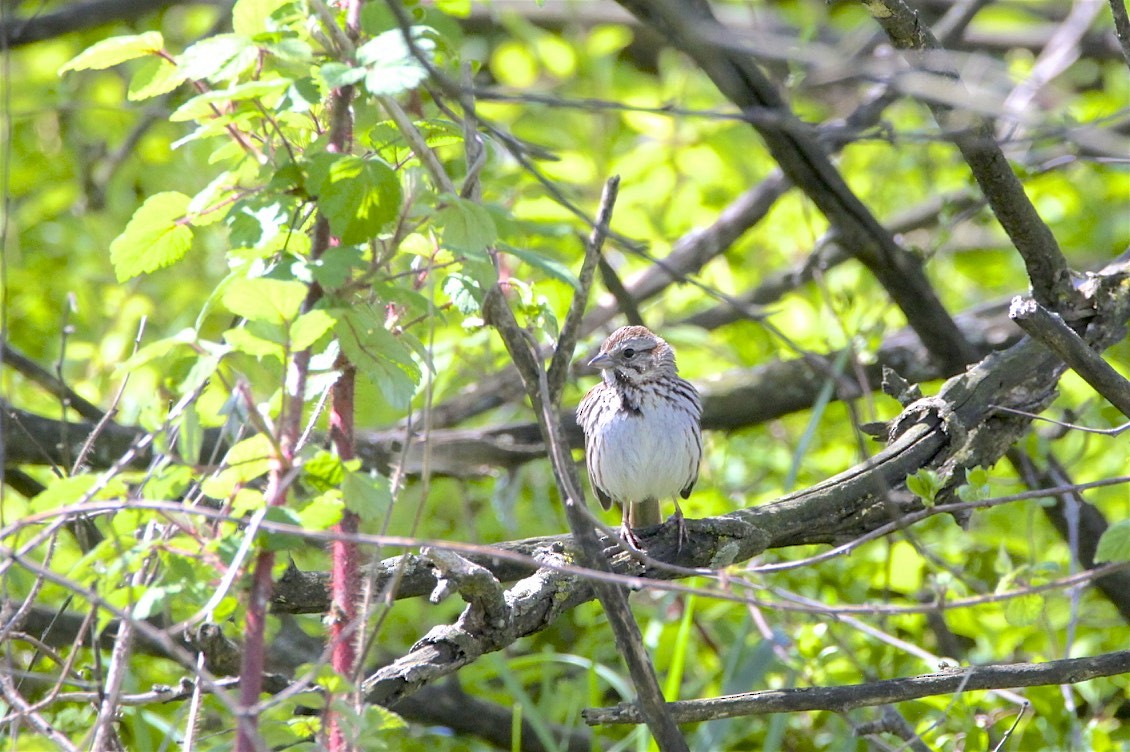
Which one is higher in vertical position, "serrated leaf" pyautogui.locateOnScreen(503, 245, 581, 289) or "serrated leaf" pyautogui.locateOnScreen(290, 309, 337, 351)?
"serrated leaf" pyautogui.locateOnScreen(503, 245, 581, 289)

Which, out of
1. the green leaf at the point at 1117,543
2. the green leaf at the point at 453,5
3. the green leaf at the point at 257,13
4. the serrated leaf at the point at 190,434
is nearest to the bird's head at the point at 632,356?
the green leaf at the point at 453,5

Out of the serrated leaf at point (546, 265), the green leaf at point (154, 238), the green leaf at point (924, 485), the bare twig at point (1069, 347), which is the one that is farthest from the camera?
the bare twig at point (1069, 347)

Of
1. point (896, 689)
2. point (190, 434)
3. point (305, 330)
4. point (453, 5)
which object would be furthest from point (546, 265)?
point (896, 689)

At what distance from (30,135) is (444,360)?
3933 millimetres

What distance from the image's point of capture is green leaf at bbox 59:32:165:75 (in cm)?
217

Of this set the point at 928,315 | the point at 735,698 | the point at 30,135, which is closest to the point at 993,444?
the point at 928,315

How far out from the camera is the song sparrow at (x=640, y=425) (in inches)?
184

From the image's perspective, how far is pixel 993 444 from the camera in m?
3.46

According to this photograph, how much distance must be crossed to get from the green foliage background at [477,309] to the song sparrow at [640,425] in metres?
0.18

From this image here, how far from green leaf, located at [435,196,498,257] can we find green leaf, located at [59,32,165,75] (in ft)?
2.05

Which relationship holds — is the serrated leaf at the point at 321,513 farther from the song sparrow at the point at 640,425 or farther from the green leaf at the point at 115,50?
the song sparrow at the point at 640,425

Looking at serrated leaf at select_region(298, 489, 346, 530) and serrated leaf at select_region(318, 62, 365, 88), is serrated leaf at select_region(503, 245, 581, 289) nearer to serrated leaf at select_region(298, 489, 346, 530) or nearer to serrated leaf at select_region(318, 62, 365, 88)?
serrated leaf at select_region(318, 62, 365, 88)

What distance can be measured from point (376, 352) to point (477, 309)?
26cm

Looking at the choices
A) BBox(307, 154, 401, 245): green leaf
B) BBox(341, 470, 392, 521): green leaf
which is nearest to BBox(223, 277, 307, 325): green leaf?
BBox(307, 154, 401, 245): green leaf
